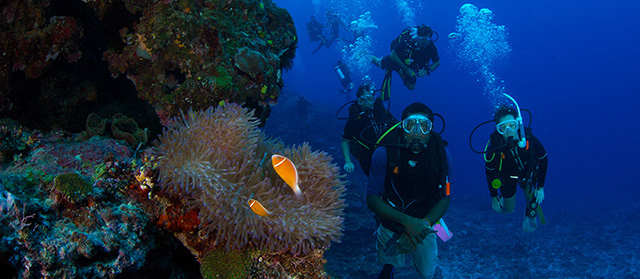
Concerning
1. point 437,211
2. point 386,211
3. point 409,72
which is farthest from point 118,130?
point 409,72

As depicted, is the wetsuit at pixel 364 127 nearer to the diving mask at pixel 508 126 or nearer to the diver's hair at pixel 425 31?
the diving mask at pixel 508 126

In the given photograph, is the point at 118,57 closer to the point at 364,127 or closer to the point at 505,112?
the point at 364,127

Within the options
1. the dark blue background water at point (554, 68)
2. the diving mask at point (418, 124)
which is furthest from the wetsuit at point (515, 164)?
the dark blue background water at point (554, 68)

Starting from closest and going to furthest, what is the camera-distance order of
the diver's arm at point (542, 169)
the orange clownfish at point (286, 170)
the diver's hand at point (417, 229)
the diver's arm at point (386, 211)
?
the orange clownfish at point (286, 170)
the diver's hand at point (417, 229)
the diver's arm at point (386, 211)
the diver's arm at point (542, 169)

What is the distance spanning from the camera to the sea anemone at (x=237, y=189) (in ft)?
5.44

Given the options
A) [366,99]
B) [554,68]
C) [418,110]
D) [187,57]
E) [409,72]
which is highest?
[554,68]

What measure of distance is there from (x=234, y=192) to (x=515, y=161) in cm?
544

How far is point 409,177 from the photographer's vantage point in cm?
413

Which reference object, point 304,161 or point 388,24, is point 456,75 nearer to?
point 388,24

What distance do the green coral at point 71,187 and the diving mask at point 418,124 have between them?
3.62m

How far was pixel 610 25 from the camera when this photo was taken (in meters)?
90.2

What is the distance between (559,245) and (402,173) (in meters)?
10.6

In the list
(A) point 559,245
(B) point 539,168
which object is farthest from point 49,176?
(A) point 559,245

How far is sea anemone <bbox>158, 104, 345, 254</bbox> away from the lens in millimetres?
1659
